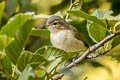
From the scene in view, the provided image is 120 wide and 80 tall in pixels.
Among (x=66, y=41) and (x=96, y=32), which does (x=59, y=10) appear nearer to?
(x=66, y=41)

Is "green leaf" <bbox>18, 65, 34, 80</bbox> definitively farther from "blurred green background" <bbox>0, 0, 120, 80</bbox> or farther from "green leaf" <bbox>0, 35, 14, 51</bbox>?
"blurred green background" <bbox>0, 0, 120, 80</bbox>

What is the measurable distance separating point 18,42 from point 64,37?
160 centimetres

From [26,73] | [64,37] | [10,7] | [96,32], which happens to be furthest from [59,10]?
[26,73]

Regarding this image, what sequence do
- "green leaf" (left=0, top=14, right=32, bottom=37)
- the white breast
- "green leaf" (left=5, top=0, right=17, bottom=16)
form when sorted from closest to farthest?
"green leaf" (left=0, top=14, right=32, bottom=37) → the white breast → "green leaf" (left=5, top=0, right=17, bottom=16)

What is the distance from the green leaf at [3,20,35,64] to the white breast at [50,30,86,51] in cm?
139

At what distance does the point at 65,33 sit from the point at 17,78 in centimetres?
174

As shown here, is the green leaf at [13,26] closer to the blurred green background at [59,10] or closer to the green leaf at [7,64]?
the green leaf at [7,64]

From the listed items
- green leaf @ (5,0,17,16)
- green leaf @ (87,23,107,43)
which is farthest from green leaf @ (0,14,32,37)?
green leaf @ (5,0,17,16)

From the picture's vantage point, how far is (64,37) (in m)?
2.95

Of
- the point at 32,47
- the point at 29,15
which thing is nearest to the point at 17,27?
Result: the point at 29,15

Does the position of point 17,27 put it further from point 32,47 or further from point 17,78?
point 32,47

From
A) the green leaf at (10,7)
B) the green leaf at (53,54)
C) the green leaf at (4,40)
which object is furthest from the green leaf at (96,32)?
the green leaf at (10,7)

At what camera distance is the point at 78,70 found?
127 inches

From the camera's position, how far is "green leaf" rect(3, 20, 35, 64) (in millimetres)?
1350
